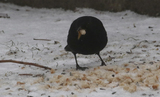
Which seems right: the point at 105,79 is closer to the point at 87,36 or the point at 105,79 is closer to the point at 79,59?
the point at 87,36

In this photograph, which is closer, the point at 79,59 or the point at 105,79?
the point at 105,79

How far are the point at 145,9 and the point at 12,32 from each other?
356 cm

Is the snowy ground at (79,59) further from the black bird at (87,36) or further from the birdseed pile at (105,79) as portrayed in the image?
the black bird at (87,36)

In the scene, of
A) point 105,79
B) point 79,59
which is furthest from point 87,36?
point 79,59

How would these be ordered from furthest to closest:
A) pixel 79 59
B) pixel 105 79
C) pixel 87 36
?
pixel 79 59 < pixel 87 36 < pixel 105 79

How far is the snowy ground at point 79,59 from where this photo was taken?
A: 243cm

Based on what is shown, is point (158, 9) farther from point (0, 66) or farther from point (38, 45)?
point (0, 66)

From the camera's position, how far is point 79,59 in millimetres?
3875

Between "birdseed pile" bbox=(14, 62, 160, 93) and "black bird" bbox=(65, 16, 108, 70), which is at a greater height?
"black bird" bbox=(65, 16, 108, 70)

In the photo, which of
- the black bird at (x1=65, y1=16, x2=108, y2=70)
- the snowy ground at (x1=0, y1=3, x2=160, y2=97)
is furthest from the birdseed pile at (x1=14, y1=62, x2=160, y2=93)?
the black bird at (x1=65, y1=16, x2=108, y2=70)

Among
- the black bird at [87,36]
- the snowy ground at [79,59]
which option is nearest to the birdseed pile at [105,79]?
the snowy ground at [79,59]

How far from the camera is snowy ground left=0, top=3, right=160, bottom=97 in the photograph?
243cm

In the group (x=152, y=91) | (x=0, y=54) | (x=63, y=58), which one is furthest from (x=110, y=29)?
(x=152, y=91)

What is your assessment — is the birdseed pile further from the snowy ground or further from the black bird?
the black bird
